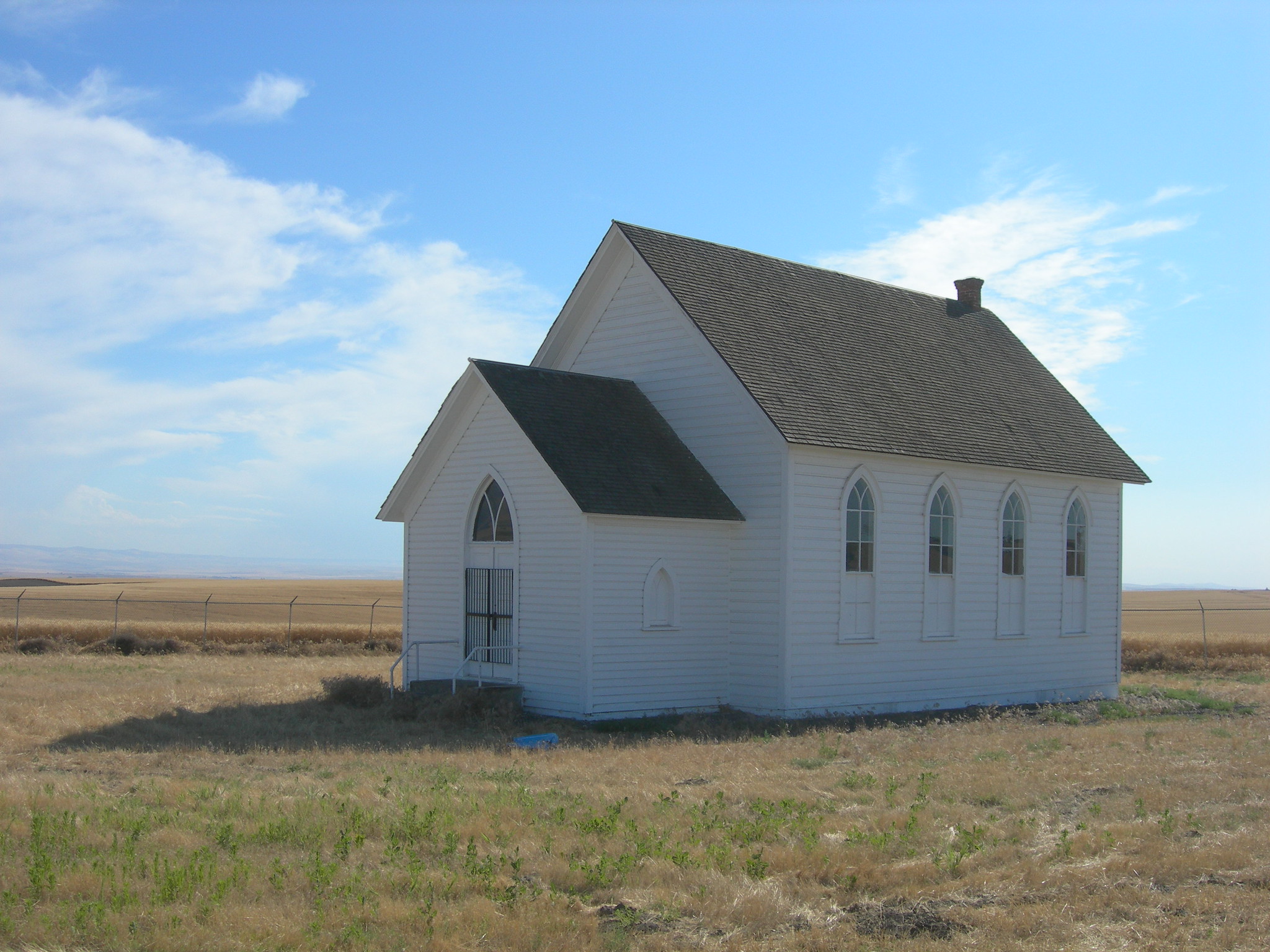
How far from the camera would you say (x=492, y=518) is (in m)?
20.3

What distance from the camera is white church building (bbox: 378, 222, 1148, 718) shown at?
19.1 meters

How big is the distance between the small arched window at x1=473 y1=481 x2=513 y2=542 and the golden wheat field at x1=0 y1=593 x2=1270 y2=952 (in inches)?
139

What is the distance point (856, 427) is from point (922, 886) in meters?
12.9

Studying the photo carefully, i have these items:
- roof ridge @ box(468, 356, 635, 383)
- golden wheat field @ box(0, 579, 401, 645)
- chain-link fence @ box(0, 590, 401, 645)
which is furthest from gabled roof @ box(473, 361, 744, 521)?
golden wheat field @ box(0, 579, 401, 645)

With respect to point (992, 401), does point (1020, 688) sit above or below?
below

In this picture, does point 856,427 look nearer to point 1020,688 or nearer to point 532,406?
point 532,406

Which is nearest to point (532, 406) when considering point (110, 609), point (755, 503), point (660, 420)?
point (660, 420)

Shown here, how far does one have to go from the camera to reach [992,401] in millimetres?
25719

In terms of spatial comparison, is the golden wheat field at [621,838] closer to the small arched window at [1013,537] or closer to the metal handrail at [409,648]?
the metal handrail at [409,648]

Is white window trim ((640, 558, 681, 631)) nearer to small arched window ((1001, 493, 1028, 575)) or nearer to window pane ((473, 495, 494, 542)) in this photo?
window pane ((473, 495, 494, 542))

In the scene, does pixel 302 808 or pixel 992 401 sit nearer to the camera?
pixel 302 808

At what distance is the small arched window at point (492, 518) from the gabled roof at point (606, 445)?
1466 mm

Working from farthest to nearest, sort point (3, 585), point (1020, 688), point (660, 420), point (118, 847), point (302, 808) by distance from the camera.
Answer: point (3, 585) < point (1020, 688) < point (660, 420) < point (302, 808) < point (118, 847)

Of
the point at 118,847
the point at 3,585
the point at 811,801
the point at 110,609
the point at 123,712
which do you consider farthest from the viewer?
the point at 3,585
